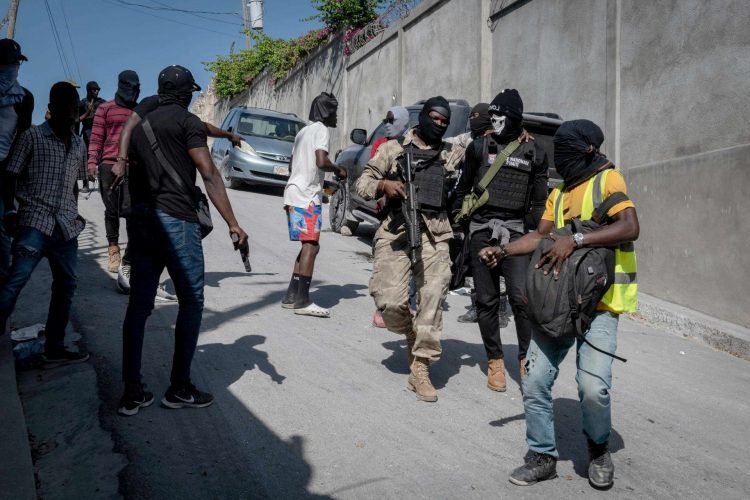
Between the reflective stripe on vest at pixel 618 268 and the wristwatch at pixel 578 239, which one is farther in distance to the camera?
the reflective stripe on vest at pixel 618 268

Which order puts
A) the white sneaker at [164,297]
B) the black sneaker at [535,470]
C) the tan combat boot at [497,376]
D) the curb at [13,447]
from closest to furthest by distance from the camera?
the curb at [13,447] < the black sneaker at [535,470] < the tan combat boot at [497,376] < the white sneaker at [164,297]

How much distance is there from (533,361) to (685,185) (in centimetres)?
493

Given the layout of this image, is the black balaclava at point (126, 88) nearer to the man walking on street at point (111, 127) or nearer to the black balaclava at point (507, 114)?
the man walking on street at point (111, 127)

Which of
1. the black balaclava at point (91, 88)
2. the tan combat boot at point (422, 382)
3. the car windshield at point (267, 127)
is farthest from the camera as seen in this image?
the car windshield at point (267, 127)

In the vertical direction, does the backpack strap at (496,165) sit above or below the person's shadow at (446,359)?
above

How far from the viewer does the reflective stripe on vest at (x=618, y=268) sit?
11.5ft

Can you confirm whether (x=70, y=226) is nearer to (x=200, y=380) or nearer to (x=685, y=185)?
(x=200, y=380)

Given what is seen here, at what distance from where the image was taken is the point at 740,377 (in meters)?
6.07

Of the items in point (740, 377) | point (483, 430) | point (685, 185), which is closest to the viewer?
point (483, 430)

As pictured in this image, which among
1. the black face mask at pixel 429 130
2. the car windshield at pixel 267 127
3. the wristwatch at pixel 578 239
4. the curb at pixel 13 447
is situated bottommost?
the curb at pixel 13 447

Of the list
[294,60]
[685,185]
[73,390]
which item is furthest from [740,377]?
[294,60]

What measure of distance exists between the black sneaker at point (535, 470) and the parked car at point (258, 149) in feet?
39.4

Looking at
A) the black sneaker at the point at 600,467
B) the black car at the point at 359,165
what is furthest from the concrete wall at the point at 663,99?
the black sneaker at the point at 600,467

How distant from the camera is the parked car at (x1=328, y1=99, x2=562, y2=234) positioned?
775cm
